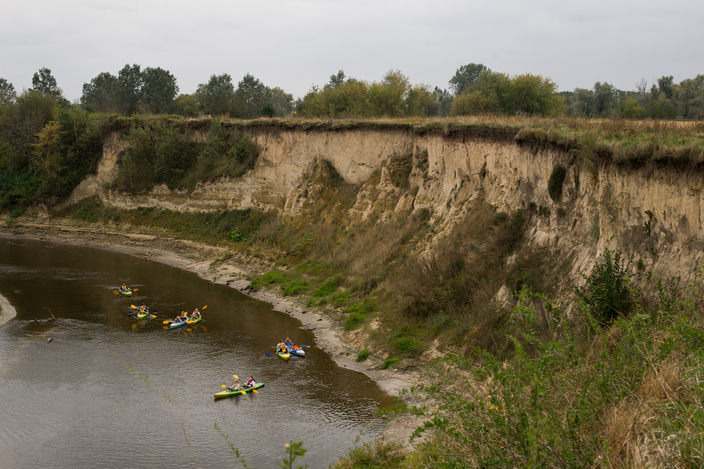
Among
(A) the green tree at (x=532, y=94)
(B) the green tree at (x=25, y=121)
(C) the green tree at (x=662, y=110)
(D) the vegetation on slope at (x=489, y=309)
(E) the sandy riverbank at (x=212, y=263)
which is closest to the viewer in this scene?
(D) the vegetation on slope at (x=489, y=309)

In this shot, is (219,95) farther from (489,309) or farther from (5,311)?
(489,309)

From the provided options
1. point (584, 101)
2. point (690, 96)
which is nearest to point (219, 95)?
point (584, 101)

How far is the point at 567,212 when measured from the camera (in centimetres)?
1677

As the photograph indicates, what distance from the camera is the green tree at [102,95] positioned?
192 ft

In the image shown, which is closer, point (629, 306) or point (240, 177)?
point (629, 306)

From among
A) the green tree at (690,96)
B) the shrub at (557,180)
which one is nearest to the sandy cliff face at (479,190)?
the shrub at (557,180)

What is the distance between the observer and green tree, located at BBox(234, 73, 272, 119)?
51.7 m

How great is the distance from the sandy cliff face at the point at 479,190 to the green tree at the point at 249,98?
1184 cm

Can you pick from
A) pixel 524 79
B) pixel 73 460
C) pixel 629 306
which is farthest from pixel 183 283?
pixel 524 79

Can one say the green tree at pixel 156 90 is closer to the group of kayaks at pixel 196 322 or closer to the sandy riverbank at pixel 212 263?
the sandy riverbank at pixel 212 263

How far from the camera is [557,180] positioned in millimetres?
17250

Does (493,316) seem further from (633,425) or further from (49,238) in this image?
(49,238)

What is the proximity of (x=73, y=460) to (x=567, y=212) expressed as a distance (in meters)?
15.5

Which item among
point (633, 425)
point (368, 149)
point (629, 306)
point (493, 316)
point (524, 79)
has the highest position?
point (524, 79)
